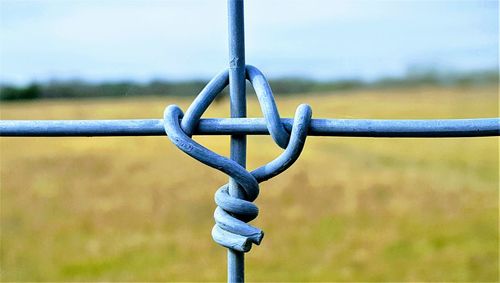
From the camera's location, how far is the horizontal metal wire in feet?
0.83

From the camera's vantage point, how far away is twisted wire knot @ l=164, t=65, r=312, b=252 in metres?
0.25

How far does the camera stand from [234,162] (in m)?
0.25

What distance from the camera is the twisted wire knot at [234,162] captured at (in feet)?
0.83

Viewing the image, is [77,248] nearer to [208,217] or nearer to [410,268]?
[208,217]

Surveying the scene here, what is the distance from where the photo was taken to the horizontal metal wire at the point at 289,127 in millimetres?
251

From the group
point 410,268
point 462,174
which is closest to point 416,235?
point 410,268

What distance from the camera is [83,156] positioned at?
4.89 meters

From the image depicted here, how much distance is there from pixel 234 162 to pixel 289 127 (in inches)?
1.2

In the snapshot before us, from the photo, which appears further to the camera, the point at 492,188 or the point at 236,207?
the point at 492,188

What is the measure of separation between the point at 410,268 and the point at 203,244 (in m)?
1.09

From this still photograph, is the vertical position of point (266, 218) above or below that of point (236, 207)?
below

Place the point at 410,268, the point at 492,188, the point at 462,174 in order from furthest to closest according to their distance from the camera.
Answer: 1. the point at 462,174
2. the point at 492,188
3. the point at 410,268

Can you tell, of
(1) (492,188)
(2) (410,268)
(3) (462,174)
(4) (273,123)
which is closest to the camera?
(4) (273,123)

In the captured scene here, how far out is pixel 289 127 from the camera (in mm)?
262
